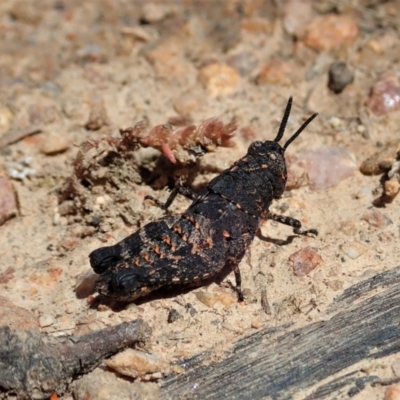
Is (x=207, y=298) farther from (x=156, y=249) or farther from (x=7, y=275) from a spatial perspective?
(x=7, y=275)

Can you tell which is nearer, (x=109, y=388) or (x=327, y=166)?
(x=109, y=388)

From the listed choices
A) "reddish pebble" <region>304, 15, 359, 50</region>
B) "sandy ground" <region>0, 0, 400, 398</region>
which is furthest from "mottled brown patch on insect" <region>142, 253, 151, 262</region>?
"reddish pebble" <region>304, 15, 359, 50</region>

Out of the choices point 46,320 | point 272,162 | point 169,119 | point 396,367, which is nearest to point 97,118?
point 169,119

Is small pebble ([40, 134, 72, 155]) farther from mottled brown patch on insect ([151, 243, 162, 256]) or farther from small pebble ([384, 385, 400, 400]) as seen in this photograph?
small pebble ([384, 385, 400, 400])

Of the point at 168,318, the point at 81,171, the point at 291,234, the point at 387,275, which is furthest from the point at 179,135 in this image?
the point at 387,275

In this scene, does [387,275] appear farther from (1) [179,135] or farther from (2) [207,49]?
(2) [207,49]

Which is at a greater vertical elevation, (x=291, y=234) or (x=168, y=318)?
(x=291, y=234)

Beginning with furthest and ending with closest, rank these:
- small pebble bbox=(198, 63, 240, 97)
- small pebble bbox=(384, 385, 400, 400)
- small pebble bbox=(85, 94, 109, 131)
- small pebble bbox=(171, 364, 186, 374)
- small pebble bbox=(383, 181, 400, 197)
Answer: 1. small pebble bbox=(198, 63, 240, 97)
2. small pebble bbox=(85, 94, 109, 131)
3. small pebble bbox=(383, 181, 400, 197)
4. small pebble bbox=(171, 364, 186, 374)
5. small pebble bbox=(384, 385, 400, 400)
